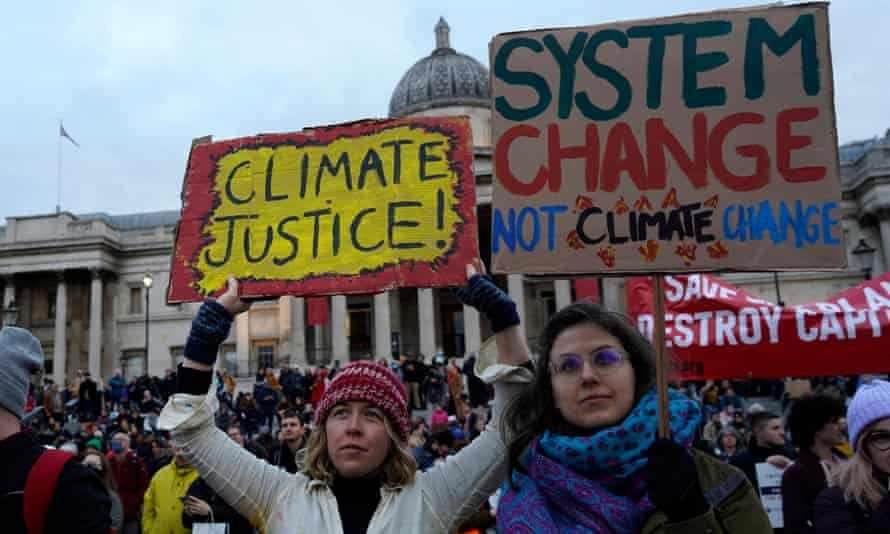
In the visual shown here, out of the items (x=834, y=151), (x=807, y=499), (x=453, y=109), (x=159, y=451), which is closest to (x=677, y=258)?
(x=834, y=151)

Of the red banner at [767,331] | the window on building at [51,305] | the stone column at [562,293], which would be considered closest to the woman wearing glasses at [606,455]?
the red banner at [767,331]

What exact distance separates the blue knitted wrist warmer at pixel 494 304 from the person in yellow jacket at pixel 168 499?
141 inches

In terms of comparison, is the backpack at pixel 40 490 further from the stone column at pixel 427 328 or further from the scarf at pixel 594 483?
the stone column at pixel 427 328

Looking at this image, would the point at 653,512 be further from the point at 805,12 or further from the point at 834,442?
the point at 834,442

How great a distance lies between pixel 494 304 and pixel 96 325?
151 ft

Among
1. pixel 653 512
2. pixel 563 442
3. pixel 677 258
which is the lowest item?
pixel 653 512

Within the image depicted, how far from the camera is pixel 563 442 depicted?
2232 mm

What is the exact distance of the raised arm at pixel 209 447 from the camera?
280 centimetres

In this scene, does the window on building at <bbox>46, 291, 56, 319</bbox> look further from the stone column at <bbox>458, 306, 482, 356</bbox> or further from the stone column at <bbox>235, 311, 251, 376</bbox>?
the stone column at <bbox>458, 306, 482, 356</bbox>

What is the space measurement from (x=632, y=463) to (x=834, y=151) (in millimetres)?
1899

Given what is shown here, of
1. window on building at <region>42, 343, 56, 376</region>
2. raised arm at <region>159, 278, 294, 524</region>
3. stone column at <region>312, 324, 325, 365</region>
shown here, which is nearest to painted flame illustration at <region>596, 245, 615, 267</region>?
raised arm at <region>159, 278, 294, 524</region>

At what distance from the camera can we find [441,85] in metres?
47.4

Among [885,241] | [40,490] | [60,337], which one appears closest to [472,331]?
[885,241]

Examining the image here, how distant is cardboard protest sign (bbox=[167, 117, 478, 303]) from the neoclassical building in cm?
3168
